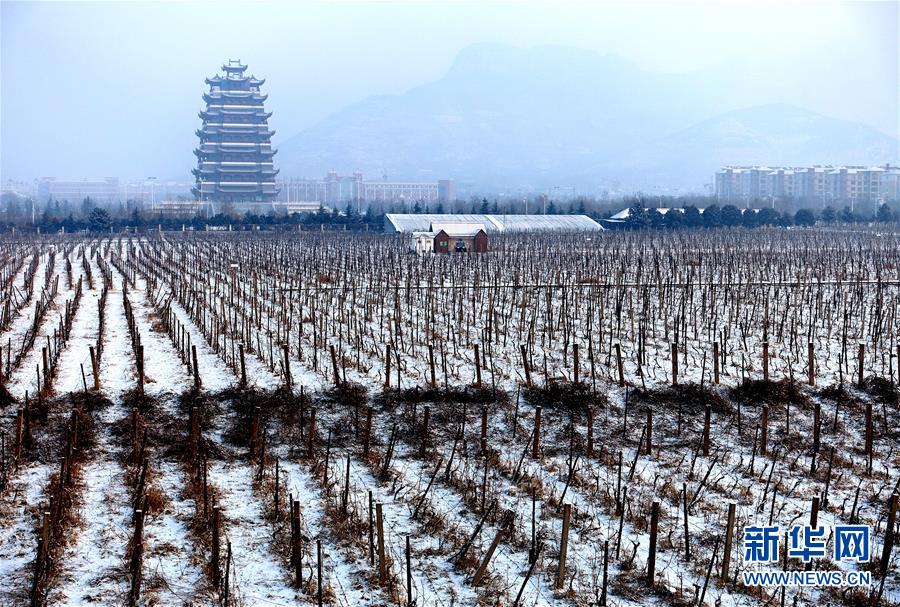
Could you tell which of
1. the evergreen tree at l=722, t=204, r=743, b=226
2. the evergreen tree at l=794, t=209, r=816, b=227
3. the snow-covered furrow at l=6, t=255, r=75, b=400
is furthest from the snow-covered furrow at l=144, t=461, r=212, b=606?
the evergreen tree at l=794, t=209, r=816, b=227

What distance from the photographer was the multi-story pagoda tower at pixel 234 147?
103 m

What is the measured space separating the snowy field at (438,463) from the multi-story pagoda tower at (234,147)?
89.0m

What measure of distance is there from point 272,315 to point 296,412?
7292 millimetres

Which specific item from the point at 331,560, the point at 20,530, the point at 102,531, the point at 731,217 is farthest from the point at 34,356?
the point at 731,217

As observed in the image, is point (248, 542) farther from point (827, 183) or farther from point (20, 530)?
point (827, 183)

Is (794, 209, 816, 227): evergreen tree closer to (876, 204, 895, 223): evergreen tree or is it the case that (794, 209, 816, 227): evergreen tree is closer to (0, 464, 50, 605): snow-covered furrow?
(876, 204, 895, 223): evergreen tree

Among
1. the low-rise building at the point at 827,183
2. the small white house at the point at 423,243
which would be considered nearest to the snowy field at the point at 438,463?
the small white house at the point at 423,243

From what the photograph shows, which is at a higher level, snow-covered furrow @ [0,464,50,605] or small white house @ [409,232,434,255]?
small white house @ [409,232,434,255]

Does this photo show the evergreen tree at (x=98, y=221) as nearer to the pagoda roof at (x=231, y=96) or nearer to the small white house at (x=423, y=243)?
the small white house at (x=423, y=243)

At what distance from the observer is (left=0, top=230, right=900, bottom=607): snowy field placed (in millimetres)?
6383

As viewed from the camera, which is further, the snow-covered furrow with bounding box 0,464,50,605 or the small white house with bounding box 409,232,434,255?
the small white house with bounding box 409,232,434,255

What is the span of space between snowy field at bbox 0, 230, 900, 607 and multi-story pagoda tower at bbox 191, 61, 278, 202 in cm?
8900

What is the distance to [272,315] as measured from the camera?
57.3 feet

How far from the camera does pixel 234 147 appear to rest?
104m
